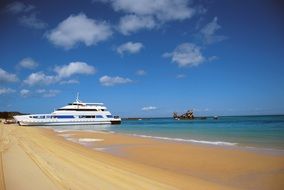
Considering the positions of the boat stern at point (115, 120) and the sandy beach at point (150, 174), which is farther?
the boat stern at point (115, 120)

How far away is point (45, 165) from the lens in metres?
9.73

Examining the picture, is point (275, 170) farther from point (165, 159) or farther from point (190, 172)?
point (165, 159)

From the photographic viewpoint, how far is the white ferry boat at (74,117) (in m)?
61.0

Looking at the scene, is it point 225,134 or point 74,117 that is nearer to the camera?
point 225,134

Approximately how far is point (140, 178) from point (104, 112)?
198 ft

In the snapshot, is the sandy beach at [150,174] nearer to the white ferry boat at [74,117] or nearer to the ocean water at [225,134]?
the ocean water at [225,134]

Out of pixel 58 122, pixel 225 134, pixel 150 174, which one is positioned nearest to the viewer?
pixel 150 174

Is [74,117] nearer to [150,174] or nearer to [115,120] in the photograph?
[115,120]

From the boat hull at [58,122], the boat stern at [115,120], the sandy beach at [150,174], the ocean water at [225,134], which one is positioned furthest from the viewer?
the boat stern at [115,120]

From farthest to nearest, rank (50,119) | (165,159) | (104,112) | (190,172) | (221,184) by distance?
1. (104,112)
2. (50,119)
3. (165,159)
4. (190,172)
5. (221,184)

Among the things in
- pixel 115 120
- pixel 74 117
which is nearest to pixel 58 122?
pixel 74 117

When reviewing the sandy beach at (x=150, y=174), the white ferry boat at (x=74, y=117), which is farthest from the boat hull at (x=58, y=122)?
the sandy beach at (x=150, y=174)

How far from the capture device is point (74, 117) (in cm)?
6372

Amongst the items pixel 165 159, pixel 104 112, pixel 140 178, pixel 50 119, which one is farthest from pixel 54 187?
pixel 104 112
